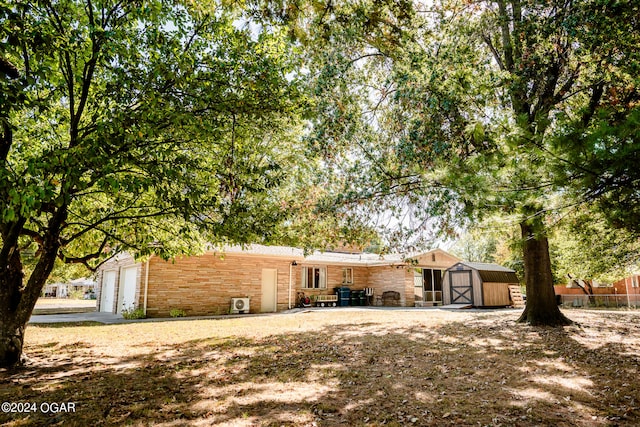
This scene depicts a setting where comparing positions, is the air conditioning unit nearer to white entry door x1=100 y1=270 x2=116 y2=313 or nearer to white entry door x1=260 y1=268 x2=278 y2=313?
white entry door x1=260 y1=268 x2=278 y2=313

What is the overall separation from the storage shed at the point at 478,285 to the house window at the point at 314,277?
7379mm

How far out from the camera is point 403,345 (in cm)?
809

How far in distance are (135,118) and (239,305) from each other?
12919 mm

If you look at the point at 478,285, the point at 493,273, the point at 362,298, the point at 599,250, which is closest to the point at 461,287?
the point at 478,285

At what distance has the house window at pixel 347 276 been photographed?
22.4 metres

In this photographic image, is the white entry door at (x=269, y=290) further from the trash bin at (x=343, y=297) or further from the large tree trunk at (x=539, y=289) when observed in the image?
the large tree trunk at (x=539, y=289)

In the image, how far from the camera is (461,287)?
21.0 metres

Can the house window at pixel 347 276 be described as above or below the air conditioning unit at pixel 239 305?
above

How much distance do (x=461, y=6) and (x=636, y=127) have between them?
6.95 metres

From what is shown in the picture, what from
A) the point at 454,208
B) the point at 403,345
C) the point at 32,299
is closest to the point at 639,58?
the point at 454,208

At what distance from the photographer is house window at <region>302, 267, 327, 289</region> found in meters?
21.0

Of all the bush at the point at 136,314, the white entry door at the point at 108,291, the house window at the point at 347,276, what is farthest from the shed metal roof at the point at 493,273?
the white entry door at the point at 108,291

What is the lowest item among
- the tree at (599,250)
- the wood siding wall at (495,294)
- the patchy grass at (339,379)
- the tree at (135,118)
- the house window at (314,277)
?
the patchy grass at (339,379)

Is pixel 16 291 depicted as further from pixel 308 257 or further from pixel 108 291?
pixel 108 291
